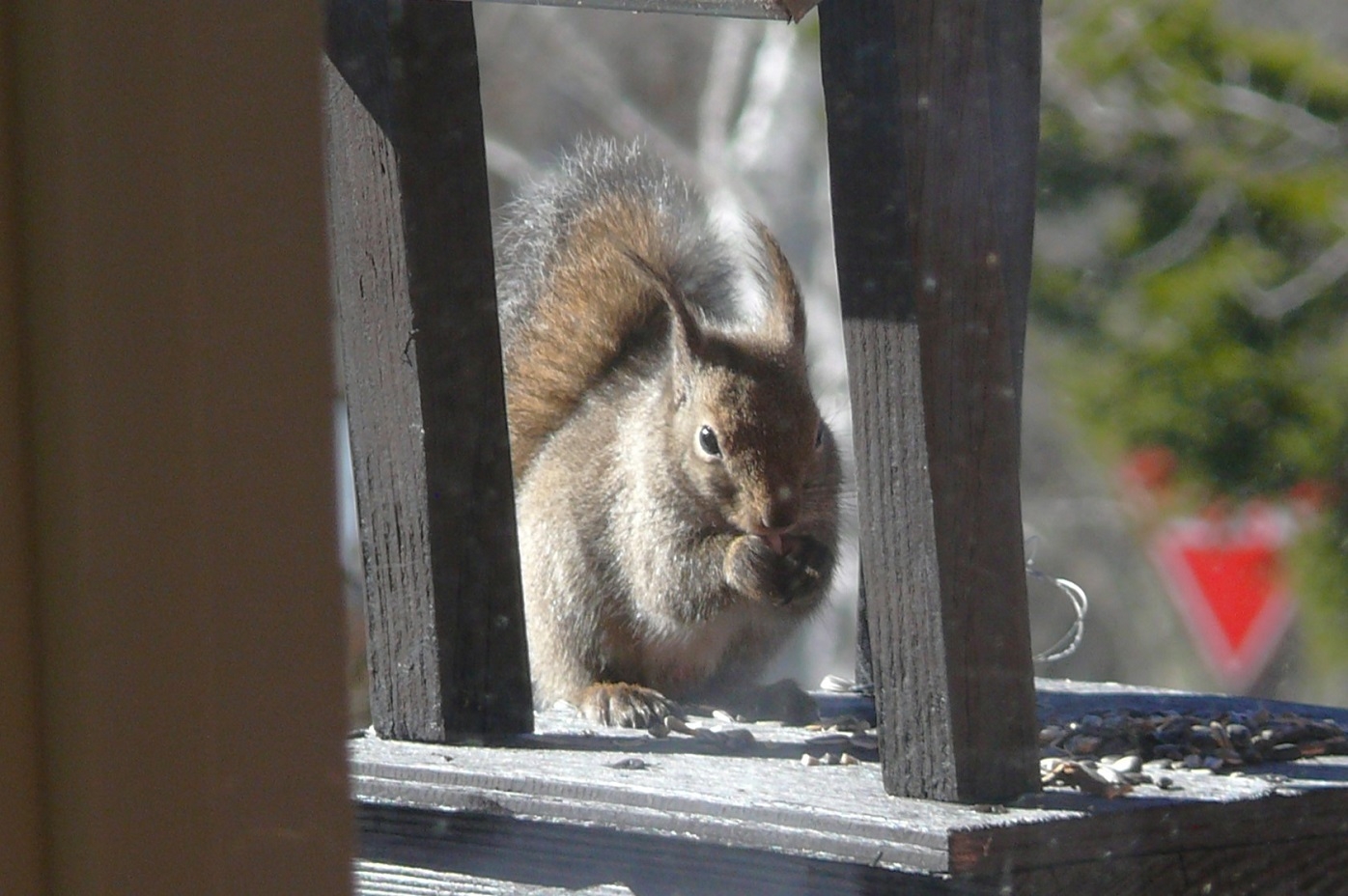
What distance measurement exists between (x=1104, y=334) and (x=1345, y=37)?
9.14ft


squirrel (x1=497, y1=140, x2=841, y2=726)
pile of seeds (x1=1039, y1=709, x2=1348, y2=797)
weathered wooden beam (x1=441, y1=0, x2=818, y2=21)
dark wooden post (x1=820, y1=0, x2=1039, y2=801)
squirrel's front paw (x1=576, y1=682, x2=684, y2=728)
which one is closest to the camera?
weathered wooden beam (x1=441, y1=0, x2=818, y2=21)

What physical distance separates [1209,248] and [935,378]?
11.4 ft

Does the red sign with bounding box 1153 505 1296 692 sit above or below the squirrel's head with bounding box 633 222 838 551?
below

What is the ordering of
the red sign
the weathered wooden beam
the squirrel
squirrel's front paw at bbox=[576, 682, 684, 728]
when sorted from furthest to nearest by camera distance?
the red sign
the squirrel
squirrel's front paw at bbox=[576, 682, 684, 728]
the weathered wooden beam

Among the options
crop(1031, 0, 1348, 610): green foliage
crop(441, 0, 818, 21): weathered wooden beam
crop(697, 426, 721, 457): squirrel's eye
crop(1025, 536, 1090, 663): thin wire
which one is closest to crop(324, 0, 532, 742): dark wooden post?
crop(441, 0, 818, 21): weathered wooden beam

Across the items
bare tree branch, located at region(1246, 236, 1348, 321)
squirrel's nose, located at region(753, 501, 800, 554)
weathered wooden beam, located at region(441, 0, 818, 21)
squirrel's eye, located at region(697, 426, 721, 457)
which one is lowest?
squirrel's nose, located at region(753, 501, 800, 554)

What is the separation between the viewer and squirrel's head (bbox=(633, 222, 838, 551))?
86.0 inches

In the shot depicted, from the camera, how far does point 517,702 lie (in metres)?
1.70

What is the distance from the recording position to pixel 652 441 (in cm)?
232

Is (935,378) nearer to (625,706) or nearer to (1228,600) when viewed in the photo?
(625,706)

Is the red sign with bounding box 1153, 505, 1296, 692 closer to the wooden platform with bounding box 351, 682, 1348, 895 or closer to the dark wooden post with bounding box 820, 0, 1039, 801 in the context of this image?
the wooden platform with bounding box 351, 682, 1348, 895

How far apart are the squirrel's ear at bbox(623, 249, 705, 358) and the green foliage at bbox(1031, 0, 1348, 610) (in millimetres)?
2438

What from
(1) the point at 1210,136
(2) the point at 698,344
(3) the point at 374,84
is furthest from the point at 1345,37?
(3) the point at 374,84

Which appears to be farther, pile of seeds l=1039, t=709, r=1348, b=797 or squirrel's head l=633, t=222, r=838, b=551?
squirrel's head l=633, t=222, r=838, b=551
